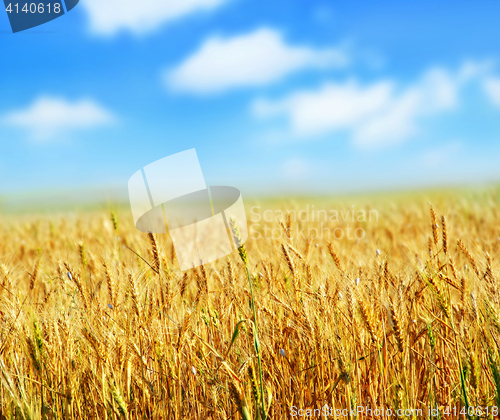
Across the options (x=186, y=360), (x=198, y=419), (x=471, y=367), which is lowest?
(x=198, y=419)

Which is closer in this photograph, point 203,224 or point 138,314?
point 138,314

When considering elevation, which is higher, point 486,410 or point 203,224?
Answer: point 203,224

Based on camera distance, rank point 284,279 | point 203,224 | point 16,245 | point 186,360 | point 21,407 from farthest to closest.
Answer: point 16,245 < point 203,224 < point 284,279 < point 186,360 < point 21,407

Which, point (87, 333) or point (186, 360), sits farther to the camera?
point (186, 360)

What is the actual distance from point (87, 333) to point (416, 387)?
1.45 metres

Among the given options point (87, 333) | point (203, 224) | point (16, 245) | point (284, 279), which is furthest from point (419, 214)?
point (16, 245)

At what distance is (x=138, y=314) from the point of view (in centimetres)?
152

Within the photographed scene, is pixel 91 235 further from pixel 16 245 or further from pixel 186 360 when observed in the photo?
pixel 186 360

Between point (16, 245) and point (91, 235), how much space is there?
3.21 feet

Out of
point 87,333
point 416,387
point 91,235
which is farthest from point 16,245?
point 416,387

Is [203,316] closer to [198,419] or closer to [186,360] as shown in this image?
[186,360]

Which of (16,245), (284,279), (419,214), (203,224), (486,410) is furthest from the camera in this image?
(419,214)

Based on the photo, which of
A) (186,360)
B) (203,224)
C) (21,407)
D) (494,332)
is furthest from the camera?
(203,224)

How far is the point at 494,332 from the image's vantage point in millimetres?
1494
